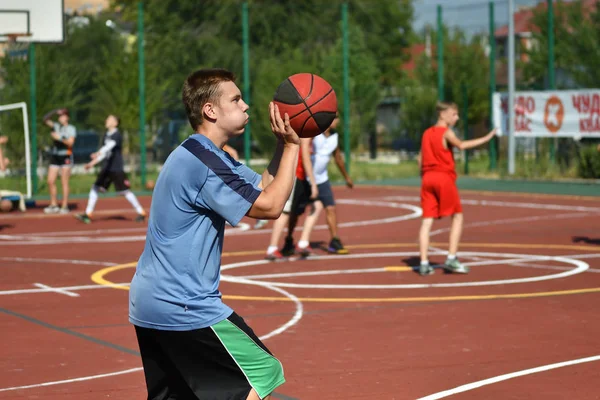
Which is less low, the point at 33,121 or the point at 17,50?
the point at 17,50

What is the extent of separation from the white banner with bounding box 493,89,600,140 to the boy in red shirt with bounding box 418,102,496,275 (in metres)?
15.0

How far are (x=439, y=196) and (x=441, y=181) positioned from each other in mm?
178

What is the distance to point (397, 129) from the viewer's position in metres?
40.4

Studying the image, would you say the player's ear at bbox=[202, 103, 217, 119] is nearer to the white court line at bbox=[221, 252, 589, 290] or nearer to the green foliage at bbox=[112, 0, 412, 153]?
the white court line at bbox=[221, 252, 589, 290]

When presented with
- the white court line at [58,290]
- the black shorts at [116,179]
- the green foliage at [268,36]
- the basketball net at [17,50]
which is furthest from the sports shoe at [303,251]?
the green foliage at [268,36]

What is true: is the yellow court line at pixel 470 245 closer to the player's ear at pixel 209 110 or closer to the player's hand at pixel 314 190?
the player's hand at pixel 314 190

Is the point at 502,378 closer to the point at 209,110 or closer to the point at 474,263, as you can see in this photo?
the point at 209,110

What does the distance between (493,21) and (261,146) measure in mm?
7767

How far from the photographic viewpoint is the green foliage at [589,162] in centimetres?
2695

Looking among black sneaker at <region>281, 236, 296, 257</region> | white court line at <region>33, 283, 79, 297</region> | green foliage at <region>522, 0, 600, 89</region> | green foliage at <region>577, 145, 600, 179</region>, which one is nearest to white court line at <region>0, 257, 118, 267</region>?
white court line at <region>33, 283, 79, 297</region>

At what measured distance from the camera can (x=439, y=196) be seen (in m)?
12.7

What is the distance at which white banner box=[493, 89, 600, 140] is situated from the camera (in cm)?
2683

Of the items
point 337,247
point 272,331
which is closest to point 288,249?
point 337,247

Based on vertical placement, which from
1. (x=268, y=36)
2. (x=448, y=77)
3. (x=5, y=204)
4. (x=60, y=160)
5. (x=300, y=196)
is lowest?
(x=5, y=204)
